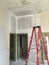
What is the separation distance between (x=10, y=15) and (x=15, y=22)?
0.74 meters

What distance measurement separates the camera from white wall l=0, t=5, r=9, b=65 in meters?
5.21

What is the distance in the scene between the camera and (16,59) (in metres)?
6.81

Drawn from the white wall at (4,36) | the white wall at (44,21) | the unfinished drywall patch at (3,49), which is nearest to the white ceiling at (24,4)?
the white wall at (4,36)

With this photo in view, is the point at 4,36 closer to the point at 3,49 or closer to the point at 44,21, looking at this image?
the point at 3,49

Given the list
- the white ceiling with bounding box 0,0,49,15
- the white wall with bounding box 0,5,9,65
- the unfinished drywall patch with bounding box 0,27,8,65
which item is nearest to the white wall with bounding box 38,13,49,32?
the white ceiling with bounding box 0,0,49,15

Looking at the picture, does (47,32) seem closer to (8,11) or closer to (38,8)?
(38,8)

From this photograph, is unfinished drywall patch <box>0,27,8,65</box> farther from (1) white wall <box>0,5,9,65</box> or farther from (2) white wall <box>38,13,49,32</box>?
(2) white wall <box>38,13,49,32</box>

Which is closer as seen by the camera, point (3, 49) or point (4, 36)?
point (3, 49)

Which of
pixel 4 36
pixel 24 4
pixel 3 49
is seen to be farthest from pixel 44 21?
pixel 3 49

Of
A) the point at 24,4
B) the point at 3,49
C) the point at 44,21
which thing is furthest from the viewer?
the point at 44,21

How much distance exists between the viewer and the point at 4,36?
5.45 m

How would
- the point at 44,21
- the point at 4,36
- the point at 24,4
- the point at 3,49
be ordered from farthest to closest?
the point at 44,21, the point at 4,36, the point at 3,49, the point at 24,4

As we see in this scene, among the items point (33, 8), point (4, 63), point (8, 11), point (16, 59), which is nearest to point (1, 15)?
point (8, 11)

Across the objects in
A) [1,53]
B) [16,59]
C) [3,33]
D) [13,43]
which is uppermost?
[3,33]
